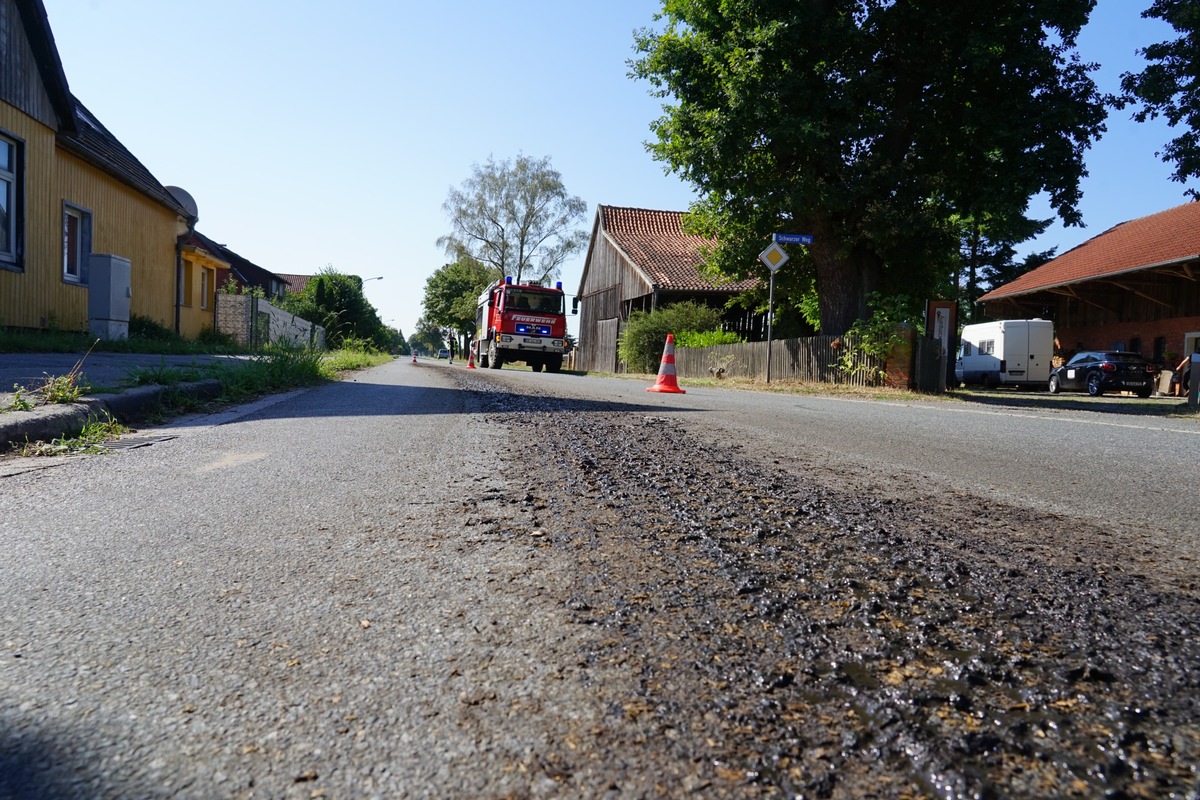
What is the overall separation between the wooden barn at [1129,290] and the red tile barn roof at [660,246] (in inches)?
492

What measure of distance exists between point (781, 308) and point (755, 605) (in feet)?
78.3

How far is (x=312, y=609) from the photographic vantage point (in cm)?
199

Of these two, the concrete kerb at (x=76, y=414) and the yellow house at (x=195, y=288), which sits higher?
the yellow house at (x=195, y=288)

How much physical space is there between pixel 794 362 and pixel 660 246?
1782cm

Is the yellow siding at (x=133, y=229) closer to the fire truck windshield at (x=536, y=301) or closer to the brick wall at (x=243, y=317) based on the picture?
the brick wall at (x=243, y=317)

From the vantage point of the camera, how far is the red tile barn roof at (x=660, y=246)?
3130cm

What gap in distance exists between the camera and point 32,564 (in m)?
2.37

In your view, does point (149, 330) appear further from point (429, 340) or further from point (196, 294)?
point (429, 340)

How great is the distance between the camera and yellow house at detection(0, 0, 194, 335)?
510 inches

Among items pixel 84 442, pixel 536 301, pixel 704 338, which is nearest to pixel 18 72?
pixel 84 442

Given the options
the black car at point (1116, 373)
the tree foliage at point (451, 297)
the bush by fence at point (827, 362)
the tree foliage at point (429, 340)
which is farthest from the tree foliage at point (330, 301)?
the tree foliage at point (429, 340)

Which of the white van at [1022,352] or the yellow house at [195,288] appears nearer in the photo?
the yellow house at [195,288]

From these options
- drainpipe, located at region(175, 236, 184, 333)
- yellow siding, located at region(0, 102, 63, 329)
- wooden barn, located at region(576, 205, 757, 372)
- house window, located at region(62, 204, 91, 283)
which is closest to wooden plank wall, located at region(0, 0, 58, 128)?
yellow siding, located at region(0, 102, 63, 329)

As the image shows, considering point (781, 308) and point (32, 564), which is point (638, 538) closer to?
point (32, 564)
